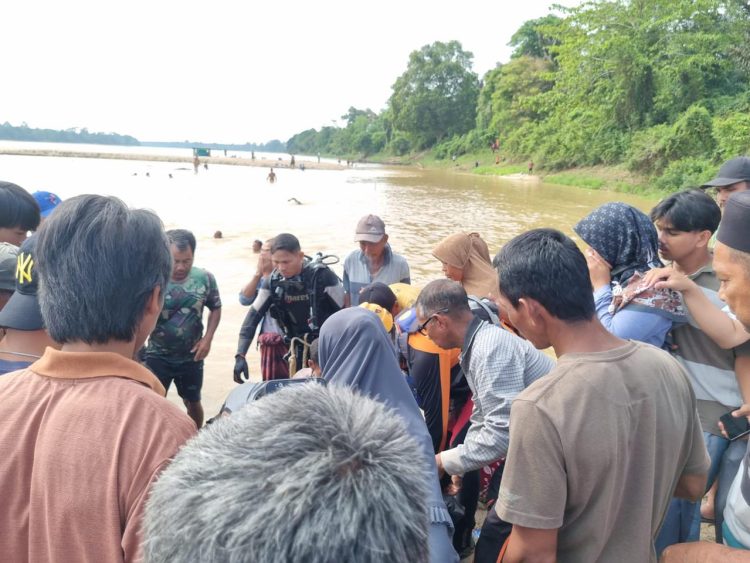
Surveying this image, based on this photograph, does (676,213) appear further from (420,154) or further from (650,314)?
(420,154)

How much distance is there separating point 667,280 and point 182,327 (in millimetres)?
2874

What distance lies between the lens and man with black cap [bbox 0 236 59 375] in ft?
5.17

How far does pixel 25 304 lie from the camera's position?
158cm

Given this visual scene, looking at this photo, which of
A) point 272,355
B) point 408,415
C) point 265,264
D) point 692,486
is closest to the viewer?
point 692,486

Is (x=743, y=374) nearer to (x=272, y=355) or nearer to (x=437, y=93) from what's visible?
(x=272, y=355)

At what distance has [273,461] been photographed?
0.66 m

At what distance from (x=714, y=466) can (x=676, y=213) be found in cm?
110

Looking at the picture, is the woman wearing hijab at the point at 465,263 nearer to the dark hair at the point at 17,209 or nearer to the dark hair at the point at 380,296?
the dark hair at the point at 380,296

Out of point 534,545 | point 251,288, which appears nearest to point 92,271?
point 534,545

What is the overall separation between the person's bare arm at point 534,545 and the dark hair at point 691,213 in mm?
1529

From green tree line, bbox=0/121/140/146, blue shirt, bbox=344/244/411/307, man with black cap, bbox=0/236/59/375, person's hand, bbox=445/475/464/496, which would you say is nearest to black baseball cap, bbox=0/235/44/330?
man with black cap, bbox=0/236/59/375

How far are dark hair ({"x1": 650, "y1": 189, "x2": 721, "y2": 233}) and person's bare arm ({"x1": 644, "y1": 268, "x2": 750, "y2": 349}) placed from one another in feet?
1.41

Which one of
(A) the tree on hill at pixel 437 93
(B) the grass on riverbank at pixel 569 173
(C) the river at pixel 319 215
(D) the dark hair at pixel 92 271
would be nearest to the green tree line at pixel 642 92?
(B) the grass on riverbank at pixel 569 173

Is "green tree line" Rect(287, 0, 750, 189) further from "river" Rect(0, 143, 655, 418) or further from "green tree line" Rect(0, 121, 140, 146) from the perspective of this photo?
"green tree line" Rect(0, 121, 140, 146)
